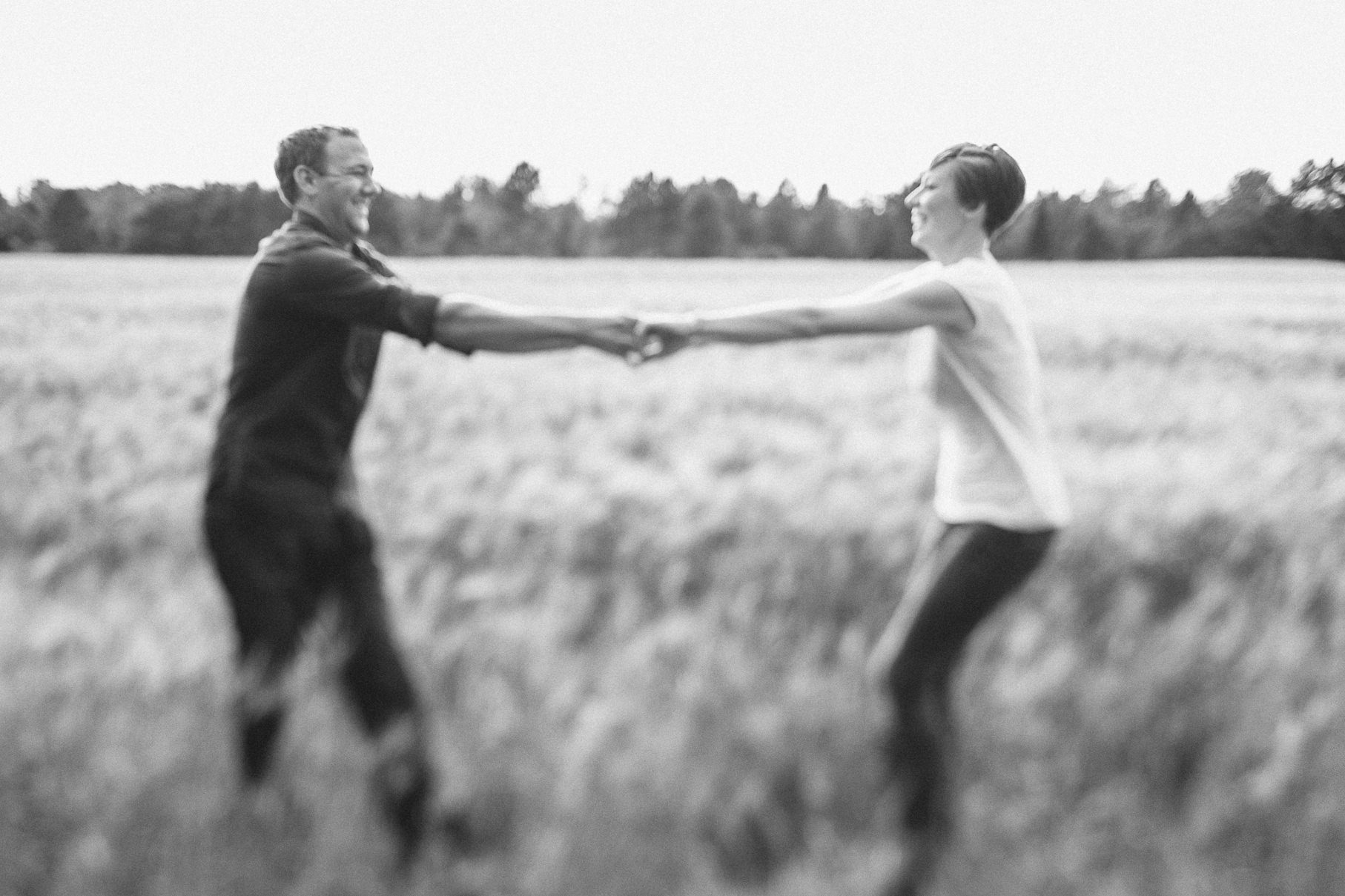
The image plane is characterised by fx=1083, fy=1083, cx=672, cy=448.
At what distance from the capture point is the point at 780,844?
1912 millimetres

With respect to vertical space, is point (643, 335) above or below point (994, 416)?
above

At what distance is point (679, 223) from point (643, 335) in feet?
180

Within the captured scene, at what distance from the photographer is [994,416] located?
199 cm

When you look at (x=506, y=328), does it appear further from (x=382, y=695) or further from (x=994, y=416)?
(x=994, y=416)

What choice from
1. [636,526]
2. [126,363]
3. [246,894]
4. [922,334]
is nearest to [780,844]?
[246,894]

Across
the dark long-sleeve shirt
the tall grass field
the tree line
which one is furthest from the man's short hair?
the tree line

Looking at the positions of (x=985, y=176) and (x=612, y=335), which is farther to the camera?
(x=612, y=335)

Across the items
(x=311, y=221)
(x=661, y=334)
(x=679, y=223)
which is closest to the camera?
(x=311, y=221)

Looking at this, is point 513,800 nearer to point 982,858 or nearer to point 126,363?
point 982,858

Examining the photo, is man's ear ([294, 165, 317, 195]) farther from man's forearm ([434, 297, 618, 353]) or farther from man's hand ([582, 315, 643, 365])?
man's hand ([582, 315, 643, 365])

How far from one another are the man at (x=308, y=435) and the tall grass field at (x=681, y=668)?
4.1 inches

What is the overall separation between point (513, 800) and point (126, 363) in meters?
6.29

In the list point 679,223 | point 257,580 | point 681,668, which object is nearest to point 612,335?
point 681,668

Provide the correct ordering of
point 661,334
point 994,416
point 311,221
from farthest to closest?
point 661,334, point 311,221, point 994,416
